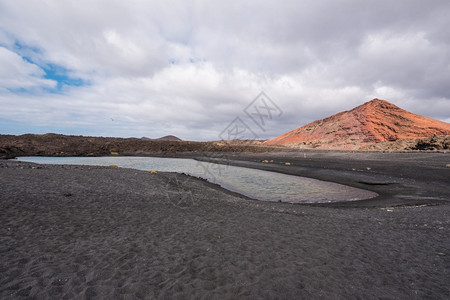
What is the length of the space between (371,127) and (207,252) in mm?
68989

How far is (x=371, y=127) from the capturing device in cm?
5856

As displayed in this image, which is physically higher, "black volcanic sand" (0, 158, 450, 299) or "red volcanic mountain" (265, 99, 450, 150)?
"red volcanic mountain" (265, 99, 450, 150)

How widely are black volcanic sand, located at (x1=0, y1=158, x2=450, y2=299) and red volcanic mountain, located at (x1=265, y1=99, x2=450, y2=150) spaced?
186 feet

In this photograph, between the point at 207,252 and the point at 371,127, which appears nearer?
the point at 207,252

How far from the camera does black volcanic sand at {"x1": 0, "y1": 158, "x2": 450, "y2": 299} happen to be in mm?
3641

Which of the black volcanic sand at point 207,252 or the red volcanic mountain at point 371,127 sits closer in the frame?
the black volcanic sand at point 207,252

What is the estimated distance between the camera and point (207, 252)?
500cm

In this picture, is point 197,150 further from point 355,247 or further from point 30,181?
point 355,247

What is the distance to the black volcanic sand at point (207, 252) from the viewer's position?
364 centimetres

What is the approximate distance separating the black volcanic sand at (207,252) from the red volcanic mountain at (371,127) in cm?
5665

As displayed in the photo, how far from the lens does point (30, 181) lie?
10531 millimetres

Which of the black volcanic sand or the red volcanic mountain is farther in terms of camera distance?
the red volcanic mountain

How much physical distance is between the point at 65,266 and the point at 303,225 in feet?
22.4

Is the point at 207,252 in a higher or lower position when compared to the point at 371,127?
lower
